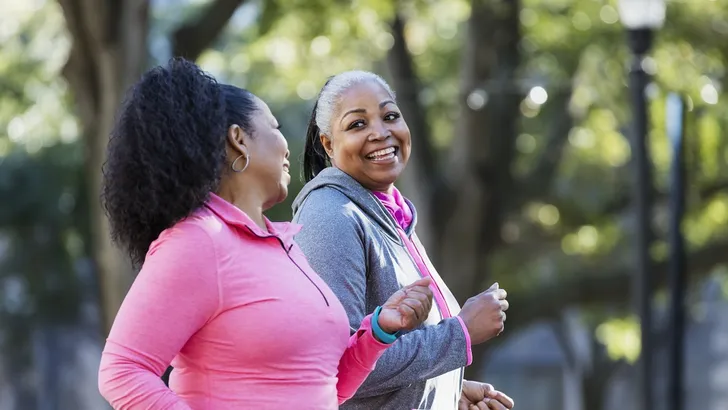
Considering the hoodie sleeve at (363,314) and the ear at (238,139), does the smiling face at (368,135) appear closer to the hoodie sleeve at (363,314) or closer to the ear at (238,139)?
the hoodie sleeve at (363,314)

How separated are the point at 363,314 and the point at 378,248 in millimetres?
180

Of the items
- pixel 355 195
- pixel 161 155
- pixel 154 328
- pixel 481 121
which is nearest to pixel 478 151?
pixel 481 121

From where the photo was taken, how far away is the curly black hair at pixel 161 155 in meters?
2.74

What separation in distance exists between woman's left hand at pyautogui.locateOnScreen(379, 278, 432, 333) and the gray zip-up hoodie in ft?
0.94

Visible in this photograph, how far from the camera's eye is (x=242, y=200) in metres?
2.92

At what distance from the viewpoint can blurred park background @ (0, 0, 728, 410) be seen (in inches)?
415

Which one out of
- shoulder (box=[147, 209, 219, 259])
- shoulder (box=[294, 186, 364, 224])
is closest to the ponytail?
shoulder (box=[294, 186, 364, 224])

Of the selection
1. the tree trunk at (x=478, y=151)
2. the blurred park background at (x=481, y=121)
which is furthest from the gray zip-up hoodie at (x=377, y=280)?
the tree trunk at (x=478, y=151)

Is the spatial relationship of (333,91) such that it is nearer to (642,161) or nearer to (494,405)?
(494,405)

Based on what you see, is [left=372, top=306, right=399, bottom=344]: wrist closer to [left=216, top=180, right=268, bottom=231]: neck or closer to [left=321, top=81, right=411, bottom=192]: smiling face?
[left=216, top=180, right=268, bottom=231]: neck

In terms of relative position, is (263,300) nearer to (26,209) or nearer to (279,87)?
(279,87)

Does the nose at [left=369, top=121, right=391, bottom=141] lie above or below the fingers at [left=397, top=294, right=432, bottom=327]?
above

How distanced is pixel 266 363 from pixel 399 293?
0.38 metres

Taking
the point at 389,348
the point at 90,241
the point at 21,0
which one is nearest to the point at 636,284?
the point at 389,348
